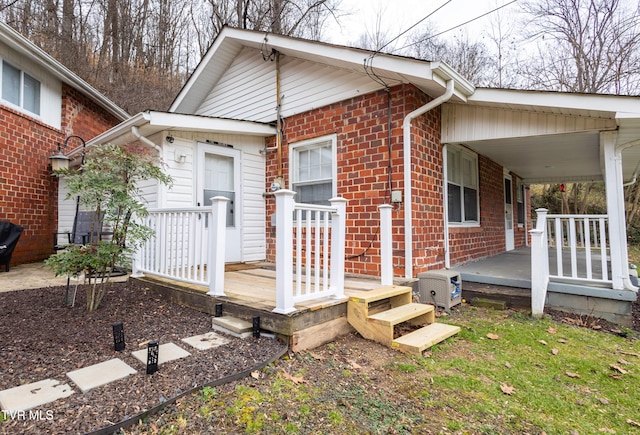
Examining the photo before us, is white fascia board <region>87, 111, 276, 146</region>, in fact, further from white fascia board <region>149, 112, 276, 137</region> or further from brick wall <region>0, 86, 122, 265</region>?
brick wall <region>0, 86, 122, 265</region>

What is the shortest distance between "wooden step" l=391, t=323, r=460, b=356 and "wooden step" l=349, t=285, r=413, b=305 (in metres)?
0.44

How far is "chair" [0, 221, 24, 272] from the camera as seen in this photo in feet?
19.2

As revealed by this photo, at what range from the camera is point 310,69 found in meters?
5.77

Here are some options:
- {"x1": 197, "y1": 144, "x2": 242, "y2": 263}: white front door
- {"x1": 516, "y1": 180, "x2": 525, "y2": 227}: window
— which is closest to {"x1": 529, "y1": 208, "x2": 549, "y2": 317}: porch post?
{"x1": 197, "y1": 144, "x2": 242, "y2": 263}: white front door

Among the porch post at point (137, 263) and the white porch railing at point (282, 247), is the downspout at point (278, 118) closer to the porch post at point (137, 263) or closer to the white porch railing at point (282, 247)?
the white porch railing at point (282, 247)

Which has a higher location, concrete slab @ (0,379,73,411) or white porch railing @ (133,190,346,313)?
white porch railing @ (133,190,346,313)

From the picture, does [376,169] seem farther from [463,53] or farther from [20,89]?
[463,53]

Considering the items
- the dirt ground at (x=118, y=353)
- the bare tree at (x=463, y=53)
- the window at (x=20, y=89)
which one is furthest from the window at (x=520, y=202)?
the window at (x=20, y=89)

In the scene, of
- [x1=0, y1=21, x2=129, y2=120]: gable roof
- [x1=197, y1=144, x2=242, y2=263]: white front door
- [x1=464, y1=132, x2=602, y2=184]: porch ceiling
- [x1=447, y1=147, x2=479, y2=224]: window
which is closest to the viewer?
[x1=464, y1=132, x2=602, y2=184]: porch ceiling

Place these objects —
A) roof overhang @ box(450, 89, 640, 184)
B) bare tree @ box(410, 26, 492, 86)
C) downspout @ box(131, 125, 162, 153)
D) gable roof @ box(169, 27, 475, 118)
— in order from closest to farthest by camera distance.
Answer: roof overhang @ box(450, 89, 640, 184), gable roof @ box(169, 27, 475, 118), downspout @ box(131, 125, 162, 153), bare tree @ box(410, 26, 492, 86)

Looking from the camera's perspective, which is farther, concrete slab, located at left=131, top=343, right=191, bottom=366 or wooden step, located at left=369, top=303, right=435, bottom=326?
wooden step, located at left=369, top=303, right=435, bottom=326

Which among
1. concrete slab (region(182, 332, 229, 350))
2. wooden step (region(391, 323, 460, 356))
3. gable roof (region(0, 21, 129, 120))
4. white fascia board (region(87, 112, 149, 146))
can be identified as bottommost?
wooden step (region(391, 323, 460, 356))

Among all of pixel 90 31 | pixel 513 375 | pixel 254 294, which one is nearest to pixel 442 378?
pixel 513 375

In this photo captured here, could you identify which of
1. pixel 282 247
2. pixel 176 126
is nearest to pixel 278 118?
pixel 176 126
